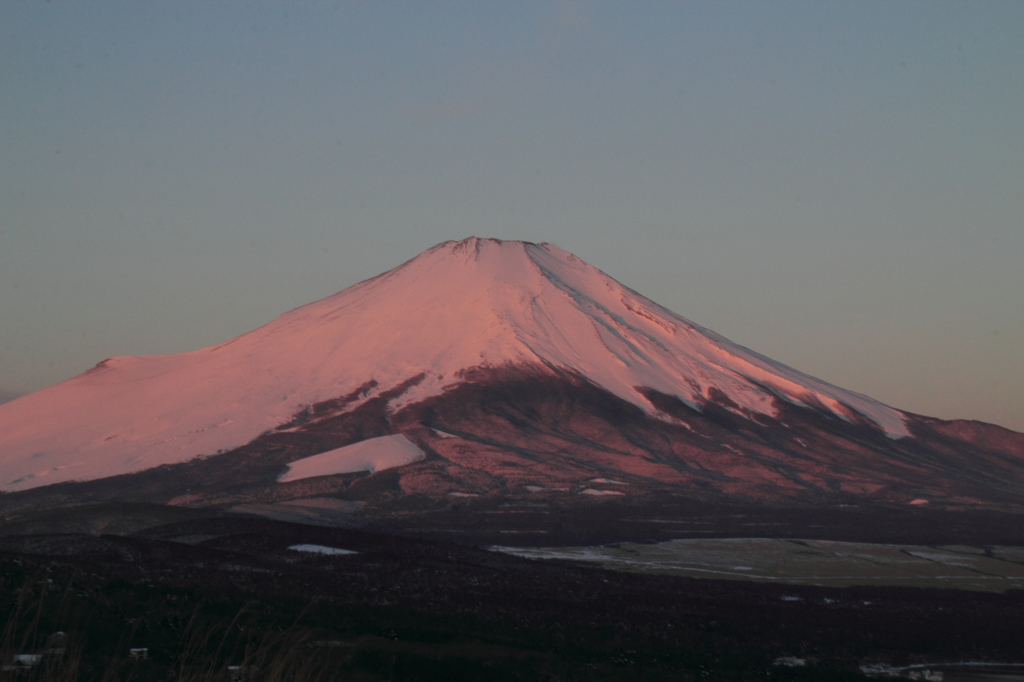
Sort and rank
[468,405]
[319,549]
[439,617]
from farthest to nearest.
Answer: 1. [468,405]
2. [319,549]
3. [439,617]

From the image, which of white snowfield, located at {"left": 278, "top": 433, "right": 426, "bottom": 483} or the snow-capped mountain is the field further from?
white snowfield, located at {"left": 278, "top": 433, "right": 426, "bottom": 483}

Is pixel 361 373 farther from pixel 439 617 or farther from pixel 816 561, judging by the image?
pixel 439 617

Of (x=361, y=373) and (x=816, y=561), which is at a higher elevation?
(x=361, y=373)

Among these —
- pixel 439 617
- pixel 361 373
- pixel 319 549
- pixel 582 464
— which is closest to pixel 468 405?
pixel 361 373

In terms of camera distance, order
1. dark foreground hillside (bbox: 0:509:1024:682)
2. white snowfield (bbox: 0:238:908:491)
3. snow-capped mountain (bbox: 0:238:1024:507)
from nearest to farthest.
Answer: dark foreground hillside (bbox: 0:509:1024:682)
snow-capped mountain (bbox: 0:238:1024:507)
white snowfield (bbox: 0:238:908:491)

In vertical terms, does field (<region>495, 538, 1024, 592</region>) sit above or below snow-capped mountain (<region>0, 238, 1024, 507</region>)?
below

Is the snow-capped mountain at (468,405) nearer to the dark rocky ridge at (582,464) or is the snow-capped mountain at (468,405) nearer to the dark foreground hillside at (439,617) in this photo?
the dark rocky ridge at (582,464)

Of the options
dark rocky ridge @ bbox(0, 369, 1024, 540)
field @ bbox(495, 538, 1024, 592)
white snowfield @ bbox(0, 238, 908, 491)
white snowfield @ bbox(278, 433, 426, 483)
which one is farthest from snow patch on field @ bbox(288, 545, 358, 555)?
white snowfield @ bbox(0, 238, 908, 491)
